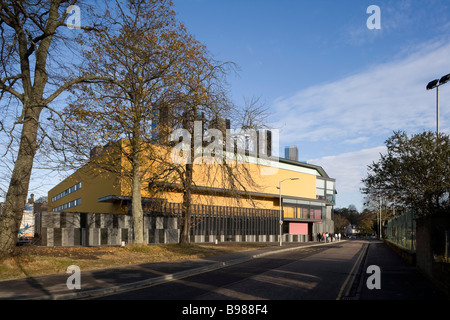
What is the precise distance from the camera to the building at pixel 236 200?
37.3 m

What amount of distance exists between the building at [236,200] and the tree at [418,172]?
10.4 metres

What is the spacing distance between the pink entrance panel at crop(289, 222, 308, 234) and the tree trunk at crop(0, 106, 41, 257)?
57067 mm

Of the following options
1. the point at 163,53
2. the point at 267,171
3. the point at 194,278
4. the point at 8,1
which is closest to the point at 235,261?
the point at 194,278

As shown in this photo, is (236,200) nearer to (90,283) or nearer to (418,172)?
(418,172)

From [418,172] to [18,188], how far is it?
2165 cm

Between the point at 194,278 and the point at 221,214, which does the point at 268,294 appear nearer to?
the point at 194,278

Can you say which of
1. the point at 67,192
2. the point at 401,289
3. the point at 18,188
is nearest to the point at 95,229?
the point at 18,188

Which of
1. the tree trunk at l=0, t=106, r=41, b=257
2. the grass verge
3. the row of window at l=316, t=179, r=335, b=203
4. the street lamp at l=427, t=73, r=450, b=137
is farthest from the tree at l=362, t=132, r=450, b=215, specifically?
the row of window at l=316, t=179, r=335, b=203

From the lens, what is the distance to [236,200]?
113ft

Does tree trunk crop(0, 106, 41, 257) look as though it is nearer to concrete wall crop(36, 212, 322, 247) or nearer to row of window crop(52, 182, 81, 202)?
concrete wall crop(36, 212, 322, 247)

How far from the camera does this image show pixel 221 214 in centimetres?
5031


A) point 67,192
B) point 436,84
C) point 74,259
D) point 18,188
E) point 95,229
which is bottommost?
point 95,229

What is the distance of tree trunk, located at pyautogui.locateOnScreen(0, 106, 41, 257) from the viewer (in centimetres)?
1456

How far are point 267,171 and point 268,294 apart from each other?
47.2 meters
